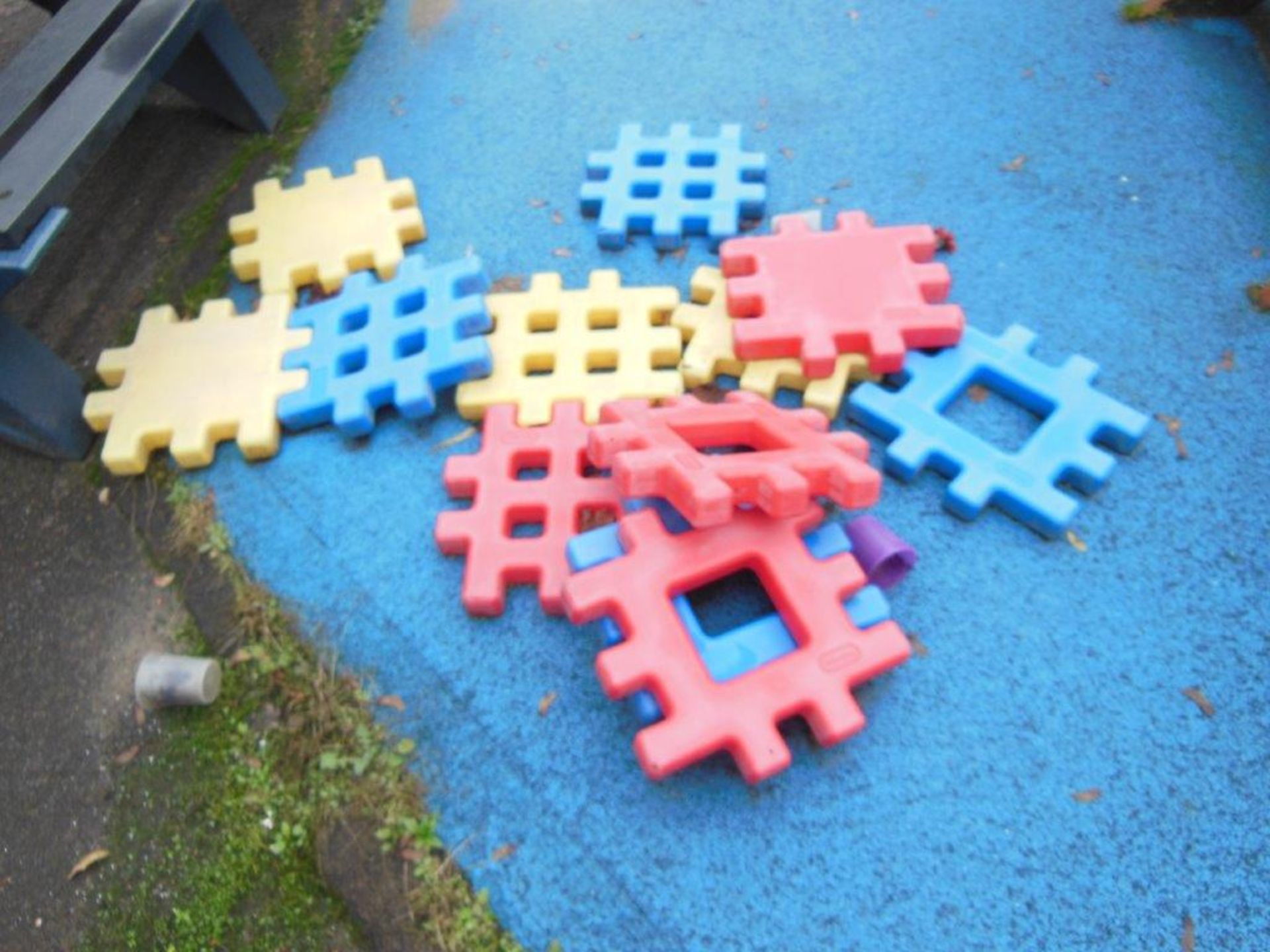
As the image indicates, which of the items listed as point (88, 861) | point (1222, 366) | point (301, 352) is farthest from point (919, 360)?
point (88, 861)

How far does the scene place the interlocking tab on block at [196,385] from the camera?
1.80m

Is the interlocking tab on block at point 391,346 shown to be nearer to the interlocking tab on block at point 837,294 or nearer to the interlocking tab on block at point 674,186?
the interlocking tab on block at point 674,186

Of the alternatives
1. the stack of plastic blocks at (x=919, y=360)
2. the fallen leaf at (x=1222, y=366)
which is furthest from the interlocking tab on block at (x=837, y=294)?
the fallen leaf at (x=1222, y=366)

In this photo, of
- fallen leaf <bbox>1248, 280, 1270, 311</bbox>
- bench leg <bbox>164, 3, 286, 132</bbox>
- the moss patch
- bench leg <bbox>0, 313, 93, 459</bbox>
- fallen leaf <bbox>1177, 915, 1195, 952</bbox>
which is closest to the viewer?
fallen leaf <bbox>1177, 915, 1195, 952</bbox>

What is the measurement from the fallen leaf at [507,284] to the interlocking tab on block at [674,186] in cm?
23

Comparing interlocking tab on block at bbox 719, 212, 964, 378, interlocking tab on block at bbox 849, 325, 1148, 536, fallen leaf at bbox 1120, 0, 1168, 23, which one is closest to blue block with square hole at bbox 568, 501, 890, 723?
interlocking tab on block at bbox 849, 325, 1148, 536

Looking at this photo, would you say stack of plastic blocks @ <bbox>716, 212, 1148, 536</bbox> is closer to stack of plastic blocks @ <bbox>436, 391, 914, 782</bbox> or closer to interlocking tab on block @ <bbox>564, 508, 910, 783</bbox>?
stack of plastic blocks @ <bbox>436, 391, 914, 782</bbox>

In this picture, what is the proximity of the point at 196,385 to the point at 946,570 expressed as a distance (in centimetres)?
160

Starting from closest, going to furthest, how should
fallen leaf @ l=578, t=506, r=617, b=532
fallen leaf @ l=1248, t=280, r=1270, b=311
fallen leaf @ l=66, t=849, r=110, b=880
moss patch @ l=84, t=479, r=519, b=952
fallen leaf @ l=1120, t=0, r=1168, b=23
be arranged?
1. moss patch @ l=84, t=479, r=519, b=952
2. fallen leaf @ l=66, t=849, r=110, b=880
3. fallen leaf @ l=578, t=506, r=617, b=532
4. fallen leaf @ l=1248, t=280, r=1270, b=311
5. fallen leaf @ l=1120, t=0, r=1168, b=23

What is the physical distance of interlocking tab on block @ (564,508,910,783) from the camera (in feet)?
4.24

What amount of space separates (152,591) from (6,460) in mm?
572

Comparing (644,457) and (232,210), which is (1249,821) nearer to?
(644,457)

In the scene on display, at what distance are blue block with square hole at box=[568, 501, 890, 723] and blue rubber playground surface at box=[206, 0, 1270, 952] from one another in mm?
117

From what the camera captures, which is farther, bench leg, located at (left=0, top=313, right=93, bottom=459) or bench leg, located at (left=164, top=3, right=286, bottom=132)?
bench leg, located at (left=164, top=3, right=286, bottom=132)
